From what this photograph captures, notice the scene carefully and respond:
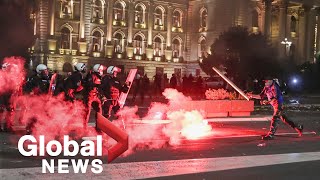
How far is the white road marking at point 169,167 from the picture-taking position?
24.3ft

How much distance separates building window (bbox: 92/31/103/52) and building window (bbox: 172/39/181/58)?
12.1 meters

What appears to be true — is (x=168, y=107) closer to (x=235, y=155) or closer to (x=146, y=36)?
(x=235, y=155)

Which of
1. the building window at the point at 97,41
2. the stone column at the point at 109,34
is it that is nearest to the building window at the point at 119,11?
the stone column at the point at 109,34

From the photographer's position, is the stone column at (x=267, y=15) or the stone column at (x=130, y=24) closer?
the stone column at (x=130, y=24)

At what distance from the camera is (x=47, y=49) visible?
179ft

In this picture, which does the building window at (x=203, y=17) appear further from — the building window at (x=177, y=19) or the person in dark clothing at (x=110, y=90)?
the person in dark clothing at (x=110, y=90)

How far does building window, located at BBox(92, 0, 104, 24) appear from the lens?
6041 centimetres

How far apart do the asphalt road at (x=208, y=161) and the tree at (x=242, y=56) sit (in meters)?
25.1

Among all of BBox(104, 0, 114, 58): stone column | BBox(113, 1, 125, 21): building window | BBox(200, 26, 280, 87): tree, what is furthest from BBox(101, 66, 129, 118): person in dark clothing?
BBox(113, 1, 125, 21): building window

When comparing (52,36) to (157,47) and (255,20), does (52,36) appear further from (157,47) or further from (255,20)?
(255,20)

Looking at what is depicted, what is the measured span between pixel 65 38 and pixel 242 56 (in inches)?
919

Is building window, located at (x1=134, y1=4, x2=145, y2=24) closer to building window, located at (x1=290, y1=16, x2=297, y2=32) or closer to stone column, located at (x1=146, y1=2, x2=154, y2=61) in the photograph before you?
stone column, located at (x1=146, y1=2, x2=154, y2=61)

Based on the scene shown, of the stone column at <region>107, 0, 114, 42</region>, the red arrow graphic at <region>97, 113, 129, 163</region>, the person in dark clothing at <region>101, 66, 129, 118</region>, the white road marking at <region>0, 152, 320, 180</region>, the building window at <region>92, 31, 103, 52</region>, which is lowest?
the white road marking at <region>0, 152, 320, 180</region>

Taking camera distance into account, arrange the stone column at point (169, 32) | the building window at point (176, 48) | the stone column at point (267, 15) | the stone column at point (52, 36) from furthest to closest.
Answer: the stone column at point (267, 15), the building window at point (176, 48), the stone column at point (169, 32), the stone column at point (52, 36)
